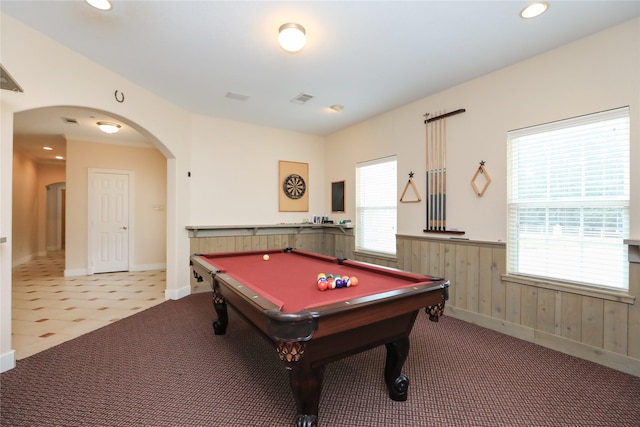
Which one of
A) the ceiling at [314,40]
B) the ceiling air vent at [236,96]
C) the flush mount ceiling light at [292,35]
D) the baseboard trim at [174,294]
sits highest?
the ceiling air vent at [236,96]

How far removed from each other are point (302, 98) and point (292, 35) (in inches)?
62.4

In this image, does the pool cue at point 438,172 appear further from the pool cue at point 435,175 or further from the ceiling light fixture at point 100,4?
the ceiling light fixture at point 100,4

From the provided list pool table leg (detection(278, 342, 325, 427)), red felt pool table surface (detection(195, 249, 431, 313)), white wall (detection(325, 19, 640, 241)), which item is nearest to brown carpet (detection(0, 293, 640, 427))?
pool table leg (detection(278, 342, 325, 427))

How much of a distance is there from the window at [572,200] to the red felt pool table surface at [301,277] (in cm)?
158

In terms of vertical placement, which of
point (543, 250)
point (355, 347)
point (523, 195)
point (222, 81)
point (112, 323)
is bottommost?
point (112, 323)

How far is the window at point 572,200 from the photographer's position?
2312 mm

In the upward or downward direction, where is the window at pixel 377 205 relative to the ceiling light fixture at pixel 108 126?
downward

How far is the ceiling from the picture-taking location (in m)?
2.11

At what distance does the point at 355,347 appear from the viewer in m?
1.66

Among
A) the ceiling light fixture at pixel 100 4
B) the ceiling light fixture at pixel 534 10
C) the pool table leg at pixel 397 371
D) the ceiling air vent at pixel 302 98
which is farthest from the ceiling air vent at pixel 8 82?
the ceiling light fixture at pixel 534 10

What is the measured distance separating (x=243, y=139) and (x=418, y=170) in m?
2.85

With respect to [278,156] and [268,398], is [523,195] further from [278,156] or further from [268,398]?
[278,156]

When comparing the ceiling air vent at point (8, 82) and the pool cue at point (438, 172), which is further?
the pool cue at point (438, 172)

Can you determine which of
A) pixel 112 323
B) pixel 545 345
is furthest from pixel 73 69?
pixel 545 345
